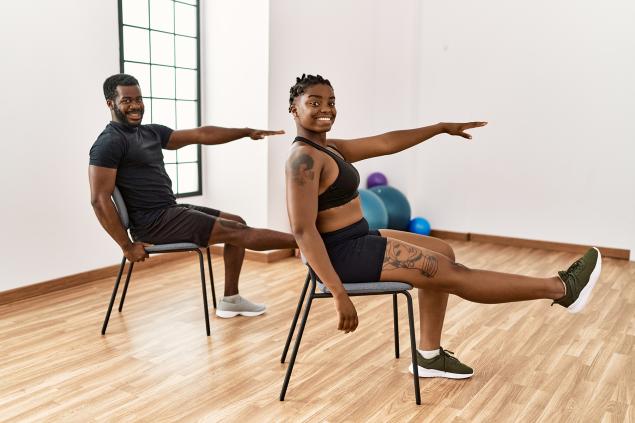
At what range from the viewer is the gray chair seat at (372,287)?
6.88 ft

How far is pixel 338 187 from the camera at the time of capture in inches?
84.7

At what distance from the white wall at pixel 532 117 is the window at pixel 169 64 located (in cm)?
201

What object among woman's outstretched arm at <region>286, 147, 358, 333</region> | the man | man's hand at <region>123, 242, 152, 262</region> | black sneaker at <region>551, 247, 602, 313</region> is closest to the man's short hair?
the man

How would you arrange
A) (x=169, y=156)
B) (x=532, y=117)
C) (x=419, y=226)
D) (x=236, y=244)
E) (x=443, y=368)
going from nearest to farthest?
(x=443, y=368) → (x=236, y=244) → (x=169, y=156) → (x=532, y=117) → (x=419, y=226)

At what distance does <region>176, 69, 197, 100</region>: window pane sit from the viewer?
4468mm

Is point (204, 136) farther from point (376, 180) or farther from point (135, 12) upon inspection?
point (376, 180)

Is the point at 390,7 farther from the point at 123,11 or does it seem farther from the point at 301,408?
the point at 301,408

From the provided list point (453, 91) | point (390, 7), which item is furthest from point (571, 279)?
point (390, 7)

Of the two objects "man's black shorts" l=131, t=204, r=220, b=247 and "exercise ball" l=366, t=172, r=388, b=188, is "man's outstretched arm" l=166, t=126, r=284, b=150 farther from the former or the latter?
"exercise ball" l=366, t=172, r=388, b=188

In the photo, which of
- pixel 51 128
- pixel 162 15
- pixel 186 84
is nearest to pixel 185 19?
pixel 162 15

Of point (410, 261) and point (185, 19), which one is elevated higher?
point (185, 19)

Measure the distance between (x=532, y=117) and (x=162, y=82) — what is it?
114 inches

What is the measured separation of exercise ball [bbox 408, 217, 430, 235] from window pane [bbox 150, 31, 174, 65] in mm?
2340

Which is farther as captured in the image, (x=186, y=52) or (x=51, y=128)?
(x=186, y=52)
